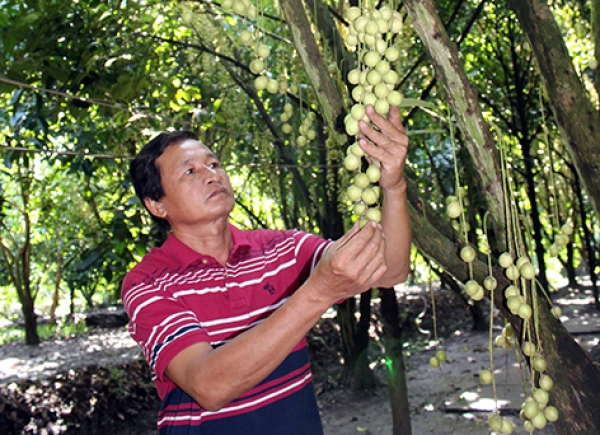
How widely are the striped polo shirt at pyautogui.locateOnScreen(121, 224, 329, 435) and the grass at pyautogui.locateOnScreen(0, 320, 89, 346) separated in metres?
5.42

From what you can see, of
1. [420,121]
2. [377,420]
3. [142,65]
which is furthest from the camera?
[420,121]

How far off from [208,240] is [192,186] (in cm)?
15

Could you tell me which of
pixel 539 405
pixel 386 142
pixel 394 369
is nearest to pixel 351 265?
pixel 386 142

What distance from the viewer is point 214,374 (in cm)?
111

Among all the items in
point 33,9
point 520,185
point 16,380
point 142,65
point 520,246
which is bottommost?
point 16,380

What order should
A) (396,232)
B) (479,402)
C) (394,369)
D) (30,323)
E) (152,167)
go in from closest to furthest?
(396,232) → (152,167) → (394,369) → (479,402) → (30,323)

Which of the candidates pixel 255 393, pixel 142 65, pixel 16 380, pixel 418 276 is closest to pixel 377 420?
pixel 16 380

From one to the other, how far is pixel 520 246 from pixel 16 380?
13.1ft

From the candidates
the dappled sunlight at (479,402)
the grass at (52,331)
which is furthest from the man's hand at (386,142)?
the grass at (52,331)

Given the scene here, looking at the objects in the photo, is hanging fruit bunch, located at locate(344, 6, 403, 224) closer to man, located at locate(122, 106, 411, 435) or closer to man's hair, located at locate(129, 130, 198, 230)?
man, located at locate(122, 106, 411, 435)

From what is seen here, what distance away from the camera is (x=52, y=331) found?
278 inches

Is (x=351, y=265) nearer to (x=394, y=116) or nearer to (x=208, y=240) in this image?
(x=394, y=116)

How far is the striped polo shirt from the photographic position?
1.30 m

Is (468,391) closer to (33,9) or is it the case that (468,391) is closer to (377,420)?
(377,420)
